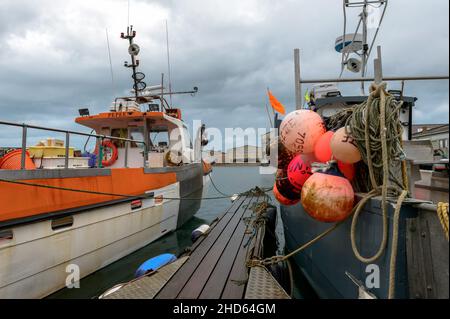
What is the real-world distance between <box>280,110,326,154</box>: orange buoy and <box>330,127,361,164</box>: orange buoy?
0.53m

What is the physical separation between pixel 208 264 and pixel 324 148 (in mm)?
2148

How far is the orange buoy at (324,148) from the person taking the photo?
291cm

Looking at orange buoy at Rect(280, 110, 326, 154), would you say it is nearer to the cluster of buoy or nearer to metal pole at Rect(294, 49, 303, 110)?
the cluster of buoy

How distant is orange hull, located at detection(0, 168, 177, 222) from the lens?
3756mm

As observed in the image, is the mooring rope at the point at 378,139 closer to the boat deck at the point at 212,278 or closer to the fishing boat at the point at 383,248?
the fishing boat at the point at 383,248

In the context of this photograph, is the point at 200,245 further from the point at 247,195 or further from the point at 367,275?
the point at 247,195

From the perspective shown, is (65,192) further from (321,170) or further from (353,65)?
(353,65)

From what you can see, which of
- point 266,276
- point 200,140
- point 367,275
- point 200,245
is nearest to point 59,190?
point 200,245

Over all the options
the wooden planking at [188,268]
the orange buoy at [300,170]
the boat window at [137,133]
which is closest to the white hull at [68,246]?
the wooden planking at [188,268]

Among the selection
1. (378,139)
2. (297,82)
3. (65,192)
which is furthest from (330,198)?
(65,192)

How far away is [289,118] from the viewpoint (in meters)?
3.29

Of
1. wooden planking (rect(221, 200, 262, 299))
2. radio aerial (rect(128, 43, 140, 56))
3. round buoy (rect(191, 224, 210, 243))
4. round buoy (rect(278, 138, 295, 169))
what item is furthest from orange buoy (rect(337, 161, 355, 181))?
radio aerial (rect(128, 43, 140, 56))

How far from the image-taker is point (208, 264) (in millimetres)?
3824
